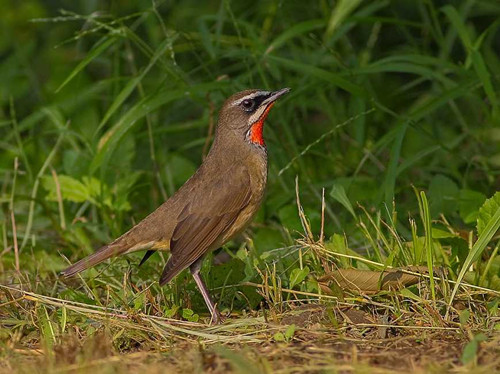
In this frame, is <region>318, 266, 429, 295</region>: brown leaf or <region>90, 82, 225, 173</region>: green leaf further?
<region>90, 82, 225, 173</region>: green leaf

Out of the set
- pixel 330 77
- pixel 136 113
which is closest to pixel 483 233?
pixel 330 77

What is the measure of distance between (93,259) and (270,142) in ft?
6.68

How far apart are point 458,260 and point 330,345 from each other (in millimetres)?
1291

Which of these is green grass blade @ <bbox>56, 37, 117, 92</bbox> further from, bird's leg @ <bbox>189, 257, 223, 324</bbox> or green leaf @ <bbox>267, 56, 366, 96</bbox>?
bird's leg @ <bbox>189, 257, 223, 324</bbox>

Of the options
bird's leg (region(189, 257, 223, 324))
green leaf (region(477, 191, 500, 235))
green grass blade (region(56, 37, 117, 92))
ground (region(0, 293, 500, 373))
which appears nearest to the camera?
ground (region(0, 293, 500, 373))

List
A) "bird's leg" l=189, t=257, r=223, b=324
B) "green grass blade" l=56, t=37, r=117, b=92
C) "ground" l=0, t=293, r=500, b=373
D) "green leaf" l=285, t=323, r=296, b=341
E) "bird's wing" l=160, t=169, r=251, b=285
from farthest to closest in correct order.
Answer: "green grass blade" l=56, t=37, r=117, b=92
"bird's wing" l=160, t=169, r=251, b=285
"bird's leg" l=189, t=257, r=223, b=324
"green leaf" l=285, t=323, r=296, b=341
"ground" l=0, t=293, r=500, b=373

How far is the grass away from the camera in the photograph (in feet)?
16.7

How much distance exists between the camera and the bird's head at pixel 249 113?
6.53 meters

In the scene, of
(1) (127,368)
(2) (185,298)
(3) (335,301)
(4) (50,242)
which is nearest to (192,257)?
(2) (185,298)

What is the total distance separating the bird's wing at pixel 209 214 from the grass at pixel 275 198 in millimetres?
260

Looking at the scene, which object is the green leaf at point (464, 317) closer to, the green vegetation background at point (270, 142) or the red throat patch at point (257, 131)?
the green vegetation background at point (270, 142)

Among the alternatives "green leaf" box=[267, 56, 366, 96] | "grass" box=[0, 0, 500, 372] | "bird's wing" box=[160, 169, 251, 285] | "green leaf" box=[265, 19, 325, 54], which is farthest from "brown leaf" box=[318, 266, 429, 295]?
"green leaf" box=[265, 19, 325, 54]

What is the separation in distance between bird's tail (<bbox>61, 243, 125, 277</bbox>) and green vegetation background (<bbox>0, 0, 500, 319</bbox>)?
13cm

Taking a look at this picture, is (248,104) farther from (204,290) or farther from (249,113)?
(204,290)
